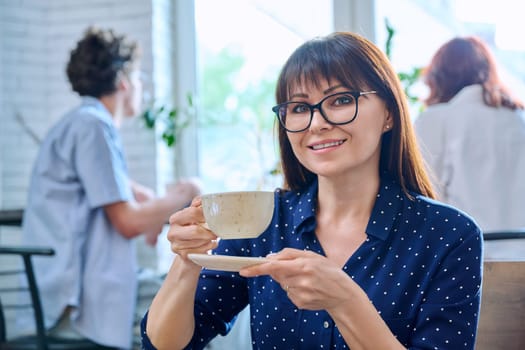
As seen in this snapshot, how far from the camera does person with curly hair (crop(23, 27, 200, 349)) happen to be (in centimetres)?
258

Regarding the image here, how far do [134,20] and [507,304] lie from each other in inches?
103

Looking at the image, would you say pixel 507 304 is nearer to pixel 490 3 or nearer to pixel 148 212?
pixel 148 212

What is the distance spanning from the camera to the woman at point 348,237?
1.27 m

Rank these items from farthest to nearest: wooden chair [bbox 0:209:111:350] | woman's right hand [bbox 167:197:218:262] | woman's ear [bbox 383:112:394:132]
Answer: wooden chair [bbox 0:209:111:350]
woman's ear [bbox 383:112:394:132]
woman's right hand [bbox 167:197:218:262]

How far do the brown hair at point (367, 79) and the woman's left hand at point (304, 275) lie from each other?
413mm

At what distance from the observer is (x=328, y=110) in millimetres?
1359

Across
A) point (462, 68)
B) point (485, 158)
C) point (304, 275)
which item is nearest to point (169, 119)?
point (462, 68)

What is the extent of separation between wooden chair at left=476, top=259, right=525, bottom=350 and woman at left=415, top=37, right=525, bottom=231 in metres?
1.57

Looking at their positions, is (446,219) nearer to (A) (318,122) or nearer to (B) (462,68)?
(A) (318,122)

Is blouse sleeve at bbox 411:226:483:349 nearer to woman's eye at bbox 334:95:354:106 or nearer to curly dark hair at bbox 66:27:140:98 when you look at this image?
woman's eye at bbox 334:95:354:106

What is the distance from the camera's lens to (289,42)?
12.3 feet

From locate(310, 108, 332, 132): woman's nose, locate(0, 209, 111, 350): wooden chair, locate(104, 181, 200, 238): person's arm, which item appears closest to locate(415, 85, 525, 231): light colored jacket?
locate(104, 181, 200, 238): person's arm

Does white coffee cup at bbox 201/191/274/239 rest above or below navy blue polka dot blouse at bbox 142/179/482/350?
above

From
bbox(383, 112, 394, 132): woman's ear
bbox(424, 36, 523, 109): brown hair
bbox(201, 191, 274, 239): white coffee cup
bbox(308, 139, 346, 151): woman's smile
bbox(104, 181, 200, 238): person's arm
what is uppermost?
bbox(424, 36, 523, 109): brown hair
